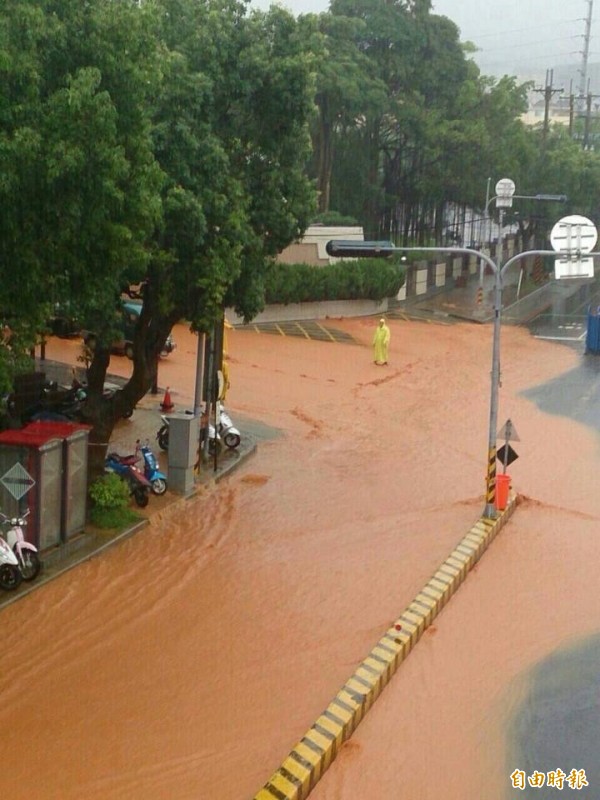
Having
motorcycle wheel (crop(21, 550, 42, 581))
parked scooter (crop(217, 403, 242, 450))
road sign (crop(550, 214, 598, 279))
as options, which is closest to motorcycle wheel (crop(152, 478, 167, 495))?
parked scooter (crop(217, 403, 242, 450))

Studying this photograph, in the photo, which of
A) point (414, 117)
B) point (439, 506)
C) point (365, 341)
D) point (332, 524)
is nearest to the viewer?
point (332, 524)

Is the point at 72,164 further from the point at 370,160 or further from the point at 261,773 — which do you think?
the point at 370,160

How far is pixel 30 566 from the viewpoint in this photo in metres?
13.6

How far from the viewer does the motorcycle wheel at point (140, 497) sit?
17.0 m

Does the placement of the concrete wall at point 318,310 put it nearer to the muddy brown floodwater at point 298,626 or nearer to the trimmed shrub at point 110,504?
the muddy brown floodwater at point 298,626

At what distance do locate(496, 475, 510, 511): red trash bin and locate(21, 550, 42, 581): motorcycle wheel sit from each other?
8165mm

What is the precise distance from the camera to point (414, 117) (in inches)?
2023

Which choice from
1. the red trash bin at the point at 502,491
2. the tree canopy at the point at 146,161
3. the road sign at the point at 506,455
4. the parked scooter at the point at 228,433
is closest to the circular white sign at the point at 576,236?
the road sign at the point at 506,455

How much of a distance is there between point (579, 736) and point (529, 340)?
106 ft

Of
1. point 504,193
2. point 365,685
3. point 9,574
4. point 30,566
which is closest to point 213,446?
point 30,566

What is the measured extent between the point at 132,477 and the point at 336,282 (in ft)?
85.8

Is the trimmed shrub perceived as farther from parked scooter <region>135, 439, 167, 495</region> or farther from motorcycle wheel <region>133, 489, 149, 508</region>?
parked scooter <region>135, 439, 167, 495</region>

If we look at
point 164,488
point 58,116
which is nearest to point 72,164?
point 58,116

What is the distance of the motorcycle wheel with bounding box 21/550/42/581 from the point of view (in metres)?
13.5
